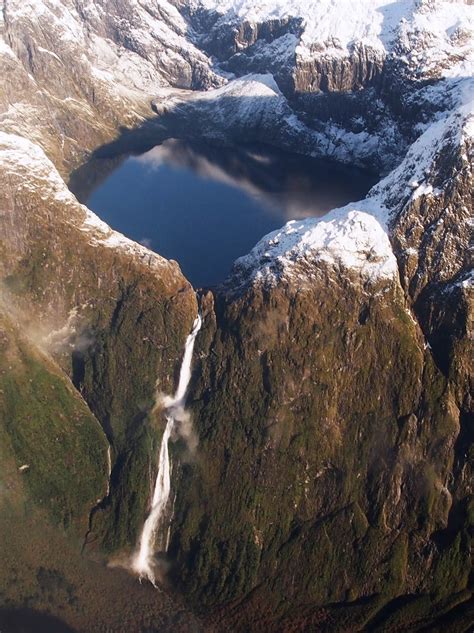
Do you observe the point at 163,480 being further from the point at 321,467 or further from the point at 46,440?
the point at 321,467

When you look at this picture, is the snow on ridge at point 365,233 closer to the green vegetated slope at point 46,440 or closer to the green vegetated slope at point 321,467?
the green vegetated slope at point 321,467

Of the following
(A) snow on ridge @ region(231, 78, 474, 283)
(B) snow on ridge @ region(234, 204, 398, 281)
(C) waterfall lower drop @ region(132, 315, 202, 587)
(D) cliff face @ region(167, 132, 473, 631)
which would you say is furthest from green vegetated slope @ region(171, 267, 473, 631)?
(A) snow on ridge @ region(231, 78, 474, 283)

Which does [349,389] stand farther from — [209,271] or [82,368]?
[209,271]

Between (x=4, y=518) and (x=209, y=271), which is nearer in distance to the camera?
(x=4, y=518)

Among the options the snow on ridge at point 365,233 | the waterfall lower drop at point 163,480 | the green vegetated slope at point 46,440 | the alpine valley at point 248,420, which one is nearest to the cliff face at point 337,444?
the alpine valley at point 248,420

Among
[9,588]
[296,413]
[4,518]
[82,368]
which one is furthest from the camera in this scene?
[82,368]

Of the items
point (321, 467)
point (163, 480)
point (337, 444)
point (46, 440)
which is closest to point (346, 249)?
point (337, 444)

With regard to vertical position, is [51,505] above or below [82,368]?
below

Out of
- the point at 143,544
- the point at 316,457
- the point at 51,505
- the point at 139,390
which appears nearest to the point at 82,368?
the point at 139,390
